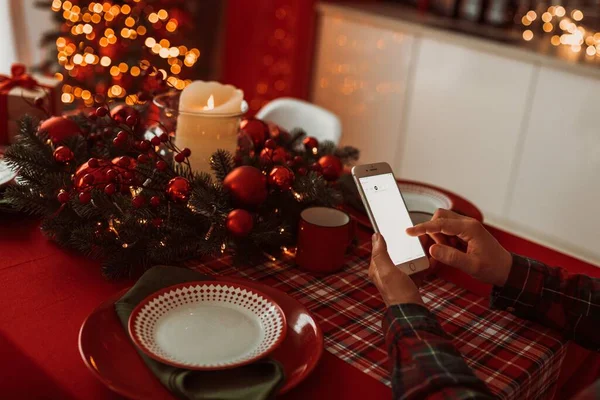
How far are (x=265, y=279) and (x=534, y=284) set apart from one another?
0.43 meters

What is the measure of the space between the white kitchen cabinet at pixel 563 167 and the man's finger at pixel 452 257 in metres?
1.75

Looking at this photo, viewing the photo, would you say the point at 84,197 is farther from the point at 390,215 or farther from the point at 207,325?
the point at 390,215

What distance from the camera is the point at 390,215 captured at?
3.80 feet

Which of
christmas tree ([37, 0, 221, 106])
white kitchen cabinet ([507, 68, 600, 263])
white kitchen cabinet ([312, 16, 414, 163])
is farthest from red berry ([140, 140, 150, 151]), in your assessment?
white kitchen cabinet ([312, 16, 414, 163])

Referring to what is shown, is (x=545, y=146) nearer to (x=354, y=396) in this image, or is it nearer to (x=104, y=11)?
(x=104, y=11)


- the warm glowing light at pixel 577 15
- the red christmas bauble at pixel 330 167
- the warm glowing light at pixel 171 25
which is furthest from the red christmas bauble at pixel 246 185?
the warm glowing light at pixel 577 15

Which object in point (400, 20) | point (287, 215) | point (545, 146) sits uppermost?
point (400, 20)

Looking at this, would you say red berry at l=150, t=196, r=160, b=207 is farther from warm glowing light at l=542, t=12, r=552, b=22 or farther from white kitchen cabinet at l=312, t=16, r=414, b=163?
warm glowing light at l=542, t=12, r=552, b=22

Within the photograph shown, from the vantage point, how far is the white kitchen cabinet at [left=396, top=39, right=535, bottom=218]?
9.40ft

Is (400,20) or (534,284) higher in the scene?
(400,20)

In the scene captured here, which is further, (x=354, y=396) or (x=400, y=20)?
(x=400, y=20)

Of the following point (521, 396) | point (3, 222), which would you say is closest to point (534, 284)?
point (521, 396)

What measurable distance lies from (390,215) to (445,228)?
0.09 meters

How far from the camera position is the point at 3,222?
1306 millimetres
